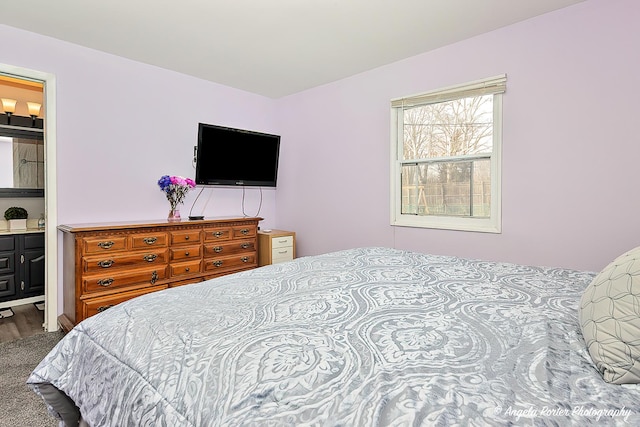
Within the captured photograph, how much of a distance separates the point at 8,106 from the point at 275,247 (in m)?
3.37

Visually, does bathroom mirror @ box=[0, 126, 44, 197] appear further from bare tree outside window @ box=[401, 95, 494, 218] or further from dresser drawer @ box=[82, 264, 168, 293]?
bare tree outside window @ box=[401, 95, 494, 218]

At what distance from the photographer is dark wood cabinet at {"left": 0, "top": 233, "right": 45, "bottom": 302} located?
346 cm

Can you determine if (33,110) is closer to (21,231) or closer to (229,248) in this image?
(21,231)

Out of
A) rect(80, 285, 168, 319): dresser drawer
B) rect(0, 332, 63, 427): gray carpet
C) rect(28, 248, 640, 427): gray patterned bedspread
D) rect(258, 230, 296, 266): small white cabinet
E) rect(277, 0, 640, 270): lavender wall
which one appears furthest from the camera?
rect(258, 230, 296, 266): small white cabinet

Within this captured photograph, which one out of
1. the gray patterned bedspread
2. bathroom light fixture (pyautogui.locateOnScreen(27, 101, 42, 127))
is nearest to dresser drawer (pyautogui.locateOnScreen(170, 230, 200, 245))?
the gray patterned bedspread

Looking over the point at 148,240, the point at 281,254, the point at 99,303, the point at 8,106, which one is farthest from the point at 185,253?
the point at 8,106

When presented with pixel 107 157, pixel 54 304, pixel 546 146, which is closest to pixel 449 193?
pixel 546 146

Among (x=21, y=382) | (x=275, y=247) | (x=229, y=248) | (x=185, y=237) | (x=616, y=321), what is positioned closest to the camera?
(x=616, y=321)

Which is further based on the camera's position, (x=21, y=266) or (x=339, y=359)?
(x=21, y=266)

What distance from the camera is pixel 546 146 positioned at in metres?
2.42

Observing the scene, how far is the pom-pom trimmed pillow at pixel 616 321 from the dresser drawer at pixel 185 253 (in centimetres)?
296

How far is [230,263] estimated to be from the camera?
346 centimetres

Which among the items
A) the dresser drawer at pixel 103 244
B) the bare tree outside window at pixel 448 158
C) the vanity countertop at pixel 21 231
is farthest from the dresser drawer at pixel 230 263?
the vanity countertop at pixel 21 231

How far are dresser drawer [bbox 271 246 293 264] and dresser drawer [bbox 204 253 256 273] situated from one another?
223mm
